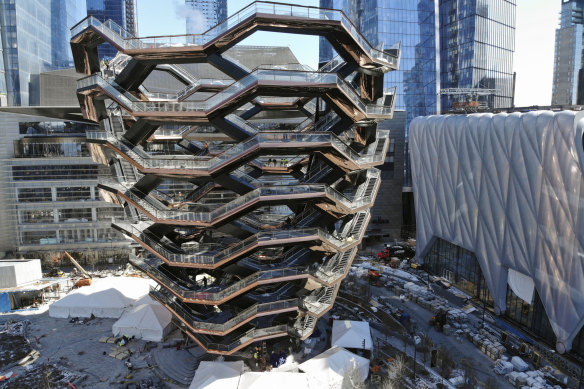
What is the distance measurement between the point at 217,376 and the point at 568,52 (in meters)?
174

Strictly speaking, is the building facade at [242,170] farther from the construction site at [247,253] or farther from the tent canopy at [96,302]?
the tent canopy at [96,302]

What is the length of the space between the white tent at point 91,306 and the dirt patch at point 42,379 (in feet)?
26.8

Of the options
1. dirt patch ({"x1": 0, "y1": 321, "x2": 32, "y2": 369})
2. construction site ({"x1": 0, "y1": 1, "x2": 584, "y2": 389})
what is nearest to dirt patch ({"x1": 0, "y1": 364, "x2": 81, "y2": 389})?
construction site ({"x1": 0, "y1": 1, "x2": 584, "y2": 389})

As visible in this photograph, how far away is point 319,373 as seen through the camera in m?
23.9

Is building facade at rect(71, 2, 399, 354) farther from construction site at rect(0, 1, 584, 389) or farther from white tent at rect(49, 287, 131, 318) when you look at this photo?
white tent at rect(49, 287, 131, 318)

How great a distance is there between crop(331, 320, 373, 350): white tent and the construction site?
3.8 inches

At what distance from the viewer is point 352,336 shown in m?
28.0

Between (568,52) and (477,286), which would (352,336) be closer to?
(477,286)

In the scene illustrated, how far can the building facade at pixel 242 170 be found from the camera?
2241 centimetres

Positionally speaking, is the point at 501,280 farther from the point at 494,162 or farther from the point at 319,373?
the point at 319,373

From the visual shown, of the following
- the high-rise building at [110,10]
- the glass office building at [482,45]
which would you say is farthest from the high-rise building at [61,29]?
the glass office building at [482,45]

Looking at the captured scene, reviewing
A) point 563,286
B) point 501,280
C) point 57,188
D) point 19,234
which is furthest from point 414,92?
point 19,234

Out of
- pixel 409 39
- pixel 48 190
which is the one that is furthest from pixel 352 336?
pixel 409 39

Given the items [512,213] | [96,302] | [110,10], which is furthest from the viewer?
[110,10]
